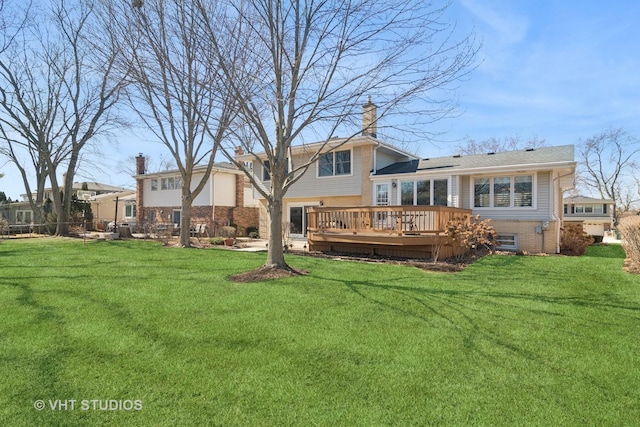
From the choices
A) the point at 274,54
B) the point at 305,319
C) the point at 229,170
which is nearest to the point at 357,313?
the point at 305,319

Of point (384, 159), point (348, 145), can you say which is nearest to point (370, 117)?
point (348, 145)

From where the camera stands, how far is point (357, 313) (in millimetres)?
5055

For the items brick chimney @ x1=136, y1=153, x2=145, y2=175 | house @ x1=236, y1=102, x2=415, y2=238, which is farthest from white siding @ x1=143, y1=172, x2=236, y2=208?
house @ x1=236, y1=102, x2=415, y2=238

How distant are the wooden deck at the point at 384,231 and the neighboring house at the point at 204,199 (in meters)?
9.95

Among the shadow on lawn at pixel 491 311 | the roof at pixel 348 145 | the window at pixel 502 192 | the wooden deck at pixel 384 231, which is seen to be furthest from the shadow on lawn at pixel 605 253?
the roof at pixel 348 145

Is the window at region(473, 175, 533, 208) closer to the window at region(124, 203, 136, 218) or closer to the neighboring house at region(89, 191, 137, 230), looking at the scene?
the neighboring house at region(89, 191, 137, 230)

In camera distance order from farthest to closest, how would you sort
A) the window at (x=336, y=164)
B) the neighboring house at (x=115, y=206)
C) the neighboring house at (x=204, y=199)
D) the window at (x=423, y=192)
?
the neighboring house at (x=115, y=206) → the neighboring house at (x=204, y=199) → the window at (x=336, y=164) → the window at (x=423, y=192)

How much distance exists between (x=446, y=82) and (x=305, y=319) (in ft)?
18.4

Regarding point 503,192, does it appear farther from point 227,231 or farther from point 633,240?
point 227,231

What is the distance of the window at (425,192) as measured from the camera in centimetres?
1433

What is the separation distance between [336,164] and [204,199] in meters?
9.35

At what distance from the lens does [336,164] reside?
55.4 ft

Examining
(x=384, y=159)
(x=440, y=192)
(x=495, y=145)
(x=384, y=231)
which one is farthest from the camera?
(x=495, y=145)

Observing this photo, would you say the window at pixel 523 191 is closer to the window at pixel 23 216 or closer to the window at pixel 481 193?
the window at pixel 481 193
